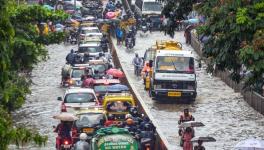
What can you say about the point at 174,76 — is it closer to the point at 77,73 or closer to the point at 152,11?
the point at 77,73

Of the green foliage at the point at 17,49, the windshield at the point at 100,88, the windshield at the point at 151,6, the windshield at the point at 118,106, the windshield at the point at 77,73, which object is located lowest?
the windshield at the point at 151,6

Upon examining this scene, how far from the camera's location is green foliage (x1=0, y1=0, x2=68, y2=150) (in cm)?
1562

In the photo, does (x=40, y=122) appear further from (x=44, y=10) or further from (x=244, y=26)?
(x=244, y=26)

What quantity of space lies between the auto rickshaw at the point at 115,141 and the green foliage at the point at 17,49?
1936 millimetres

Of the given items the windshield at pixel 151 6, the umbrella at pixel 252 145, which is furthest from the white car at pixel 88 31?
the umbrella at pixel 252 145

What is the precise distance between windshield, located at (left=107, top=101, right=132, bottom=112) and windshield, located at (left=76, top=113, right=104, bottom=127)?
122 inches

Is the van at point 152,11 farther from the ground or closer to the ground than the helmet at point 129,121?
closer to the ground

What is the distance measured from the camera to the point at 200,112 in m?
39.0

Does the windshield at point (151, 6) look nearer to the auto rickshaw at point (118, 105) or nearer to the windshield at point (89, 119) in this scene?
the auto rickshaw at point (118, 105)

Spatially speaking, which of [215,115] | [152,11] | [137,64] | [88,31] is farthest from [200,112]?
[152,11]

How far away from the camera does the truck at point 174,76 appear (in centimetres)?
4016

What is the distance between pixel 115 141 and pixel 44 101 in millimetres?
19394

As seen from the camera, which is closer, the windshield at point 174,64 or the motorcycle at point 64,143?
the motorcycle at point 64,143

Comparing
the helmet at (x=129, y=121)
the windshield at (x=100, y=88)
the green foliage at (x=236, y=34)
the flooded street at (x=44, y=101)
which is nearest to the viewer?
the green foliage at (x=236, y=34)
